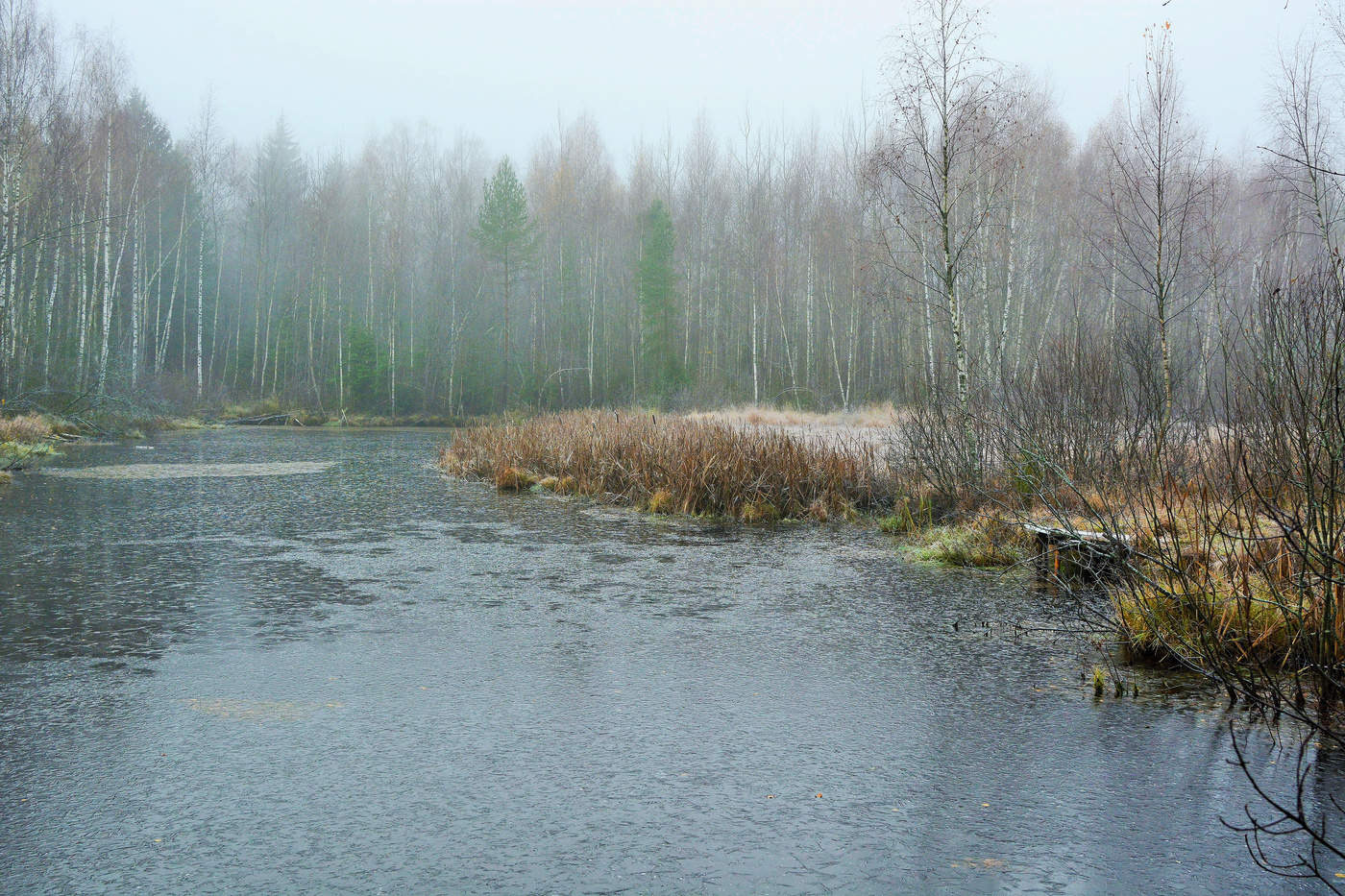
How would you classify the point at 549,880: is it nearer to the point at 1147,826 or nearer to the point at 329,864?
the point at 329,864

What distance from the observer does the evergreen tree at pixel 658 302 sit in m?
41.6

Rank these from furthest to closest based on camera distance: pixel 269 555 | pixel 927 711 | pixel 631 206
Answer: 1. pixel 631 206
2. pixel 269 555
3. pixel 927 711

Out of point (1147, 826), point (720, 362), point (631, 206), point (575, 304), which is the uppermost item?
point (631, 206)

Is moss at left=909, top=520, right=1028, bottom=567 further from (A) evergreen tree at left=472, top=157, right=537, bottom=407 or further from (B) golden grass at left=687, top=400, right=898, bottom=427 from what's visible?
(A) evergreen tree at left=472, top=157, right=537, bottom=407

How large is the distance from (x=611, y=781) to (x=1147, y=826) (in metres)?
2.01

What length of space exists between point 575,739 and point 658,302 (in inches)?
1510

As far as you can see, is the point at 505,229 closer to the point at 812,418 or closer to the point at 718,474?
the point at 812,418

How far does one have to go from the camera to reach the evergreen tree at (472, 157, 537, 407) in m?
42.1

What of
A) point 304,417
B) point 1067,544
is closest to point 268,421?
point 304,417

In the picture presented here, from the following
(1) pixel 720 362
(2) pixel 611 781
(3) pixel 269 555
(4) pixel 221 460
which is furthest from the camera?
(1) pixel 720 362

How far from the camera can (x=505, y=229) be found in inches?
1663

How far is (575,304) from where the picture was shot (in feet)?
148

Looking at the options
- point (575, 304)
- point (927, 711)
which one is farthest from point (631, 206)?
point (927, 711)

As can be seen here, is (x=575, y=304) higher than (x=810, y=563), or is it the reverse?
(x=575, y=304)
